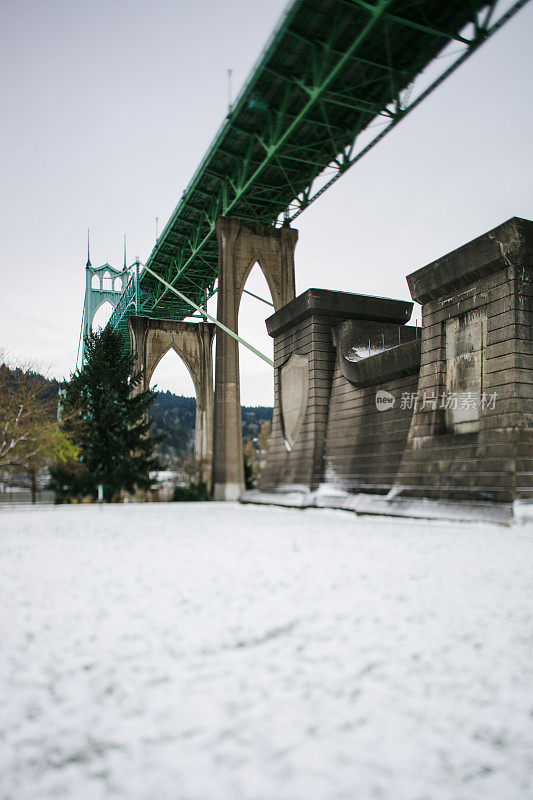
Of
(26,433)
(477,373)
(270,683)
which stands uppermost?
(477,373)

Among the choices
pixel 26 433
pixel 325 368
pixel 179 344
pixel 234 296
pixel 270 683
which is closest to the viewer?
pixel 270 683

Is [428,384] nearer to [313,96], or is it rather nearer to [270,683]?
[270,683]

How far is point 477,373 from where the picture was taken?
10523 mm

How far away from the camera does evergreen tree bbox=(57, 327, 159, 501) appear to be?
78.5 ft

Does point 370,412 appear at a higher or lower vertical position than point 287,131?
lower

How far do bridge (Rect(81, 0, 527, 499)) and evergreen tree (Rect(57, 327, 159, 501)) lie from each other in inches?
174

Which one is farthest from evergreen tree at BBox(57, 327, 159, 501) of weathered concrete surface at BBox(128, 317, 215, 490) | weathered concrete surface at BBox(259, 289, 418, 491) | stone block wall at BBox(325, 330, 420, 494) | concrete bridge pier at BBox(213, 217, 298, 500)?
weathered concrete surface at BBox(128, 317, 215, 490)

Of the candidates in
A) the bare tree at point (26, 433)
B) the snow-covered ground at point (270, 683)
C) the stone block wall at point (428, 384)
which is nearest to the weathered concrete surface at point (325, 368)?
the stone block wall at point (428, 384)

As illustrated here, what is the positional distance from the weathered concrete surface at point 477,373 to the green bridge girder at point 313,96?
35.8 ft

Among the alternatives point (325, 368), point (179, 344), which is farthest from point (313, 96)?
point (179, 344)

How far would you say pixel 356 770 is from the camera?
185cm

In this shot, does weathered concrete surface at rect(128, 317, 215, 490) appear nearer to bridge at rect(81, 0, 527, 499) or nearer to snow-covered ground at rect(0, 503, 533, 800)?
bridge at rect(81, 0, 527, 499)

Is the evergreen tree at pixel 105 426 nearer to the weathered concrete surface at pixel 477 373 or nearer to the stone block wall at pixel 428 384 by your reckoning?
the stone block wall at pixel 428 384

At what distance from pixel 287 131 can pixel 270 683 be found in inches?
981
